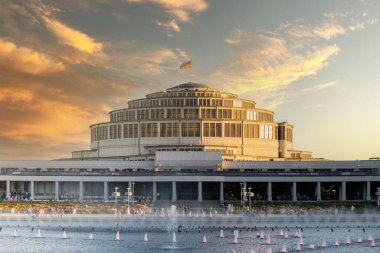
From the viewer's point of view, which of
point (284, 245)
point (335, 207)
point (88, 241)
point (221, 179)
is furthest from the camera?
point (221, 179)

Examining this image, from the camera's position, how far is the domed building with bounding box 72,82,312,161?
16775 centimetres

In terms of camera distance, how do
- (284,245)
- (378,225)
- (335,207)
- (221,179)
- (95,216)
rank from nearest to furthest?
(284,245) → (378,225) → (95,216) → (335,207) → (221,179)

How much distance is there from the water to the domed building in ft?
276

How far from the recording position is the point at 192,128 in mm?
168125

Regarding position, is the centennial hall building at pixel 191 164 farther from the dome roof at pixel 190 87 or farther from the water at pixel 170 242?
the water at pixel 170 242

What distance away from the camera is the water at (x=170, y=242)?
6475cm

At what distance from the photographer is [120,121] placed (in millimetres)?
173500

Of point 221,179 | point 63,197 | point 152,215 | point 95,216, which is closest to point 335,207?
point 221,179

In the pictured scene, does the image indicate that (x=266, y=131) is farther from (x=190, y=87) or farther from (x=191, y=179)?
(x=191, y=179)

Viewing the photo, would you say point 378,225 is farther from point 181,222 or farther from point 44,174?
point 44,174

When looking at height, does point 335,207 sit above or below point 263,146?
below

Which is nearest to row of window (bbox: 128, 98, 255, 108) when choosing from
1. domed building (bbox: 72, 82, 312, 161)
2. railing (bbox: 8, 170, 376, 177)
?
domed building (bbox: 72, 82, 312, 161)

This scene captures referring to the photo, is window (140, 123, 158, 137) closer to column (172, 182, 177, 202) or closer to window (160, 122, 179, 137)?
window (160, 122, 179, 137)

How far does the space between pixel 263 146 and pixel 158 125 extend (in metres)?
25.4
